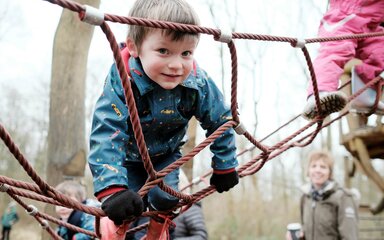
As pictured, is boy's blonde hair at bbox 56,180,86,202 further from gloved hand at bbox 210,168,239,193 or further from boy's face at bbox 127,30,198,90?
boy's face at bbox 127,30,198,90

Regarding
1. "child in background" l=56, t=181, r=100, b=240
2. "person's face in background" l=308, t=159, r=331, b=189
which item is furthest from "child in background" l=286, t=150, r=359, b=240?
"child in background" l=56, t=181, r=100, b=240

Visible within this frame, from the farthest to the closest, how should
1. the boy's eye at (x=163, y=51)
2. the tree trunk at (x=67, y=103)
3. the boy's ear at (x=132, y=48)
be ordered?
the tree trunk at (x=67, y=103)
the boy's ear at (x=132, y=48)
the boy's eye at (x=163, y=51)

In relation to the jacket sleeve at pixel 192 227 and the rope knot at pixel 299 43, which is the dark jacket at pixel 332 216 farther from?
the rope knot at pixel 299 43

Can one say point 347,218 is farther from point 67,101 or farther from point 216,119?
point 67,101

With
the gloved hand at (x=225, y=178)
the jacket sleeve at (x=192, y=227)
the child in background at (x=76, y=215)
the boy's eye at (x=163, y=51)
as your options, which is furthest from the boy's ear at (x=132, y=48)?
the jacket sleeve at (x=192, y=227)

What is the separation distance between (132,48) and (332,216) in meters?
2.19

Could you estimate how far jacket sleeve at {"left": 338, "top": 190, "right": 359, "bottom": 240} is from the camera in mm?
3010

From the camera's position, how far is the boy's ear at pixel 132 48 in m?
1.41

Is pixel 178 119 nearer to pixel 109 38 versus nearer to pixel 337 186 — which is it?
pixel 109 38

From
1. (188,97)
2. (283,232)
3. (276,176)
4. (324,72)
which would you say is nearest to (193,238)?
(324,72)

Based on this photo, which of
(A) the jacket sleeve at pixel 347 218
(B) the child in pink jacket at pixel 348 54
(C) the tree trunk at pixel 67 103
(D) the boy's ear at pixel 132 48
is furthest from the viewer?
(C) the tree trunk at pixel 67 103

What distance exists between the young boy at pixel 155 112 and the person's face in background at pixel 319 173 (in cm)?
171

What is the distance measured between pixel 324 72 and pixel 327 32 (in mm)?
297

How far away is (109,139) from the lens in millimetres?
1309
